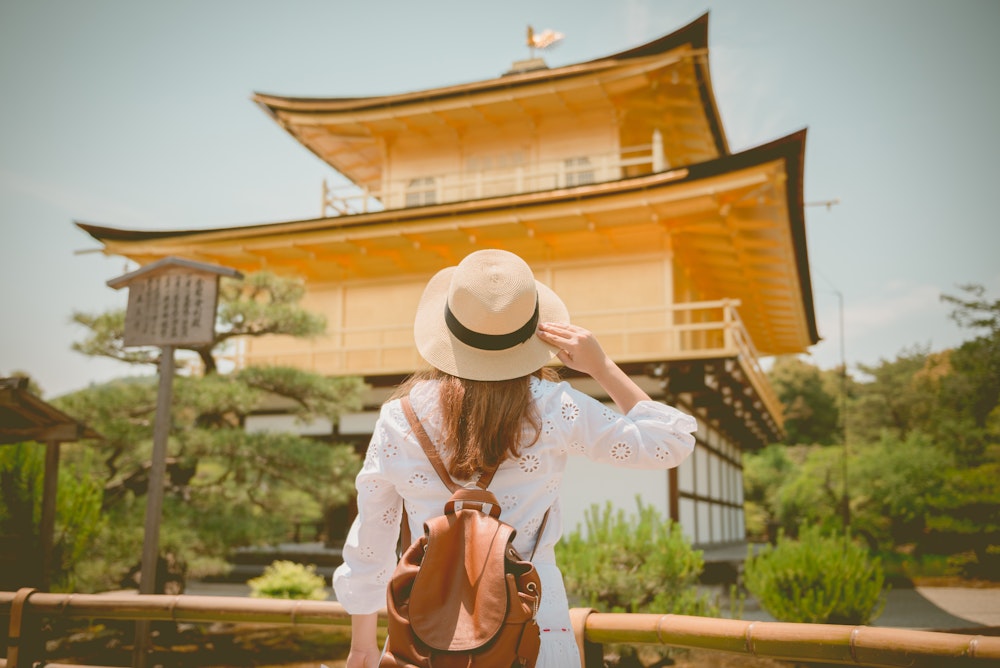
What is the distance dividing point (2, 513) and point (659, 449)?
22.5 feet

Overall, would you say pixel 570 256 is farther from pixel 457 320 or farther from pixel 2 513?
pixel 457 320

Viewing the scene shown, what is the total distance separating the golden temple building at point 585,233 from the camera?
1038 cm

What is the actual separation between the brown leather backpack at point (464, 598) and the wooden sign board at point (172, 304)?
4.94 m

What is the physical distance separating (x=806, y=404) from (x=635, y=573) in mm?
33248

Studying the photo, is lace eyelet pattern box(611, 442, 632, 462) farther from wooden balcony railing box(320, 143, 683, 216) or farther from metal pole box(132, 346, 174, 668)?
wooden balcony railing box(320, 143, 683, 216)

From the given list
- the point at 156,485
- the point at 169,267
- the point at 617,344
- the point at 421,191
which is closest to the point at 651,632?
the point at 156,485

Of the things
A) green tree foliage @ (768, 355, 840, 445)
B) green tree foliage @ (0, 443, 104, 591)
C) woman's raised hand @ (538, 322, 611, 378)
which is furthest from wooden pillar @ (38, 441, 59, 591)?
green tree foliage @ (768, 355, 840, 445)

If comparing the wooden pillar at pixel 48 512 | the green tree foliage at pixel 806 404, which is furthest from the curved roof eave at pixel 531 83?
the green tree foliage at pixel 806 404

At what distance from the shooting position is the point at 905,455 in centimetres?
1452

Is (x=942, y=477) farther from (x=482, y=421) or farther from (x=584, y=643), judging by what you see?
(x=482, y=421)

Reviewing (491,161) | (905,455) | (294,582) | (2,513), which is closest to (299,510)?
(294,582)

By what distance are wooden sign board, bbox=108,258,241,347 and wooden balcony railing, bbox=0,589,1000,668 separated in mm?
3082

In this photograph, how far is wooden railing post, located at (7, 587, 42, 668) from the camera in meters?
2.79

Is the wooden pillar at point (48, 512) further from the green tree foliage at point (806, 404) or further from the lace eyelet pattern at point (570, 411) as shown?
the green tree foliage at point (806, 404)
